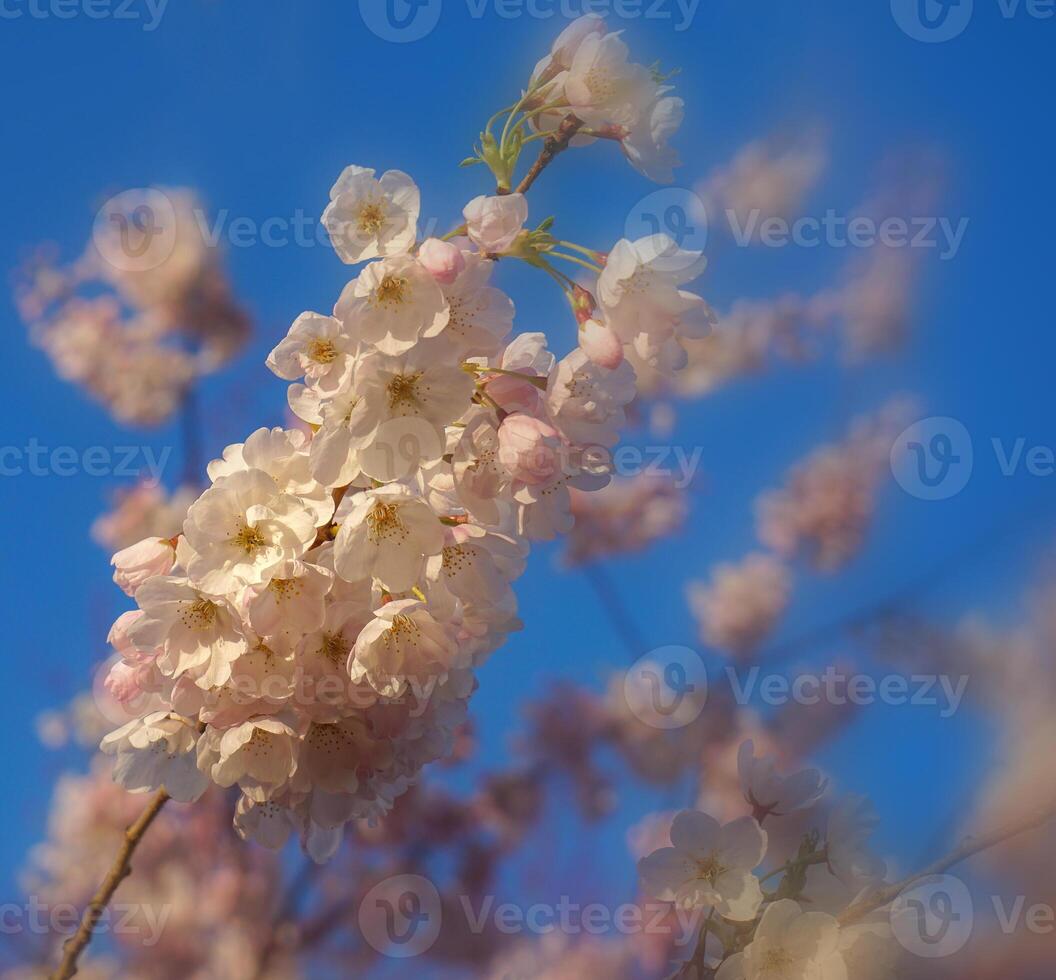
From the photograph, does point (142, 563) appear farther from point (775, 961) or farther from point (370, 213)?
point (775, 961)

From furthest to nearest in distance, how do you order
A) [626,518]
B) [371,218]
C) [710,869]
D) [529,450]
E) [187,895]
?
[626,518]
[187,895]
[710,869]
[371,218]
[529,450]

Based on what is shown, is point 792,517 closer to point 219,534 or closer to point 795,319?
point 795,319

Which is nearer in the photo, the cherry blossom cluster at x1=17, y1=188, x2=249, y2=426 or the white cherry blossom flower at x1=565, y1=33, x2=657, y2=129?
the white cherry blossom flower at x1=565, y1=33, x2=657, y2=129

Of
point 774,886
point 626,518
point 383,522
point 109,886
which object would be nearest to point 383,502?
point 383,522

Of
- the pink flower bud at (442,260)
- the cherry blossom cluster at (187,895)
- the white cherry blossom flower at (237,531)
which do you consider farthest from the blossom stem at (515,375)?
the cherry blossom cluster at (187,895)

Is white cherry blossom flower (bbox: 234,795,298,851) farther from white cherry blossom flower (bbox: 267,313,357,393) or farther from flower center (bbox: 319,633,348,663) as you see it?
white cherry blossom flower (bbox: 267,313,357,393)

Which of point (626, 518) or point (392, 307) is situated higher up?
point (626, 518)

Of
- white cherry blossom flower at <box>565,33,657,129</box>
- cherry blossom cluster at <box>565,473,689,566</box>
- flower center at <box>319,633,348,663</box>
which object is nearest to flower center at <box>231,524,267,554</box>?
flower center at <box>319,633,348,663</box>

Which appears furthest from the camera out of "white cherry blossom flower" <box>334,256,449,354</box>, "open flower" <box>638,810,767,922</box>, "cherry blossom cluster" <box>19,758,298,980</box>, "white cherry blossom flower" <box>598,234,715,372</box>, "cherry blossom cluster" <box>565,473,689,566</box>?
"cherry blossom cluster" <box>565,473,689,566</box>
